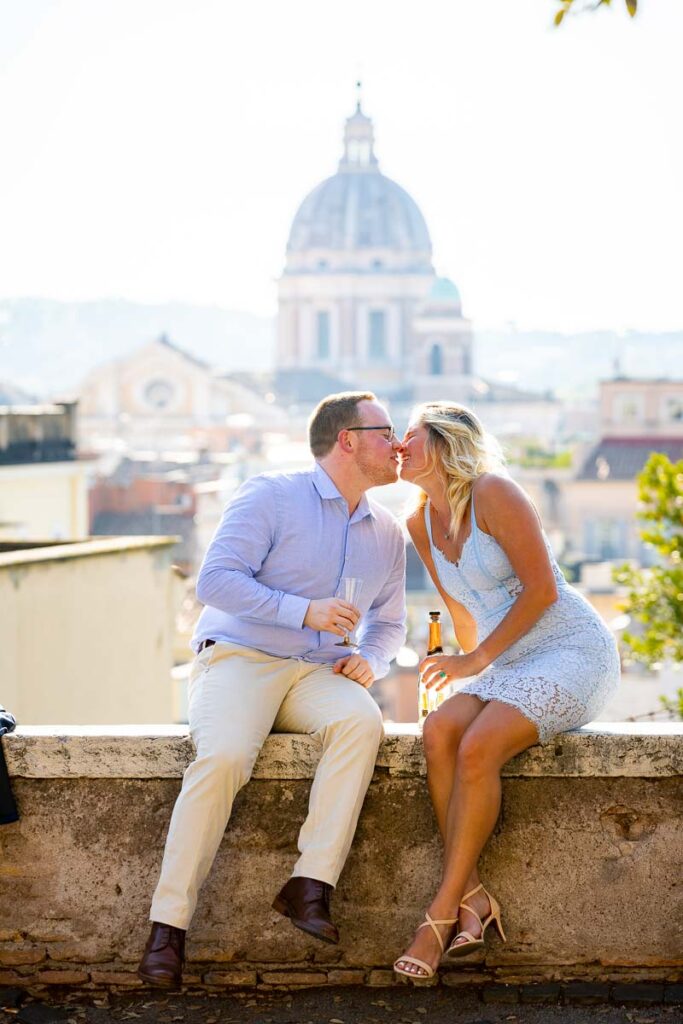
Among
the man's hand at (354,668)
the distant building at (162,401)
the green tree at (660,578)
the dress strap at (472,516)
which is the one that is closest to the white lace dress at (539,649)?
the dress strap at (472,516)

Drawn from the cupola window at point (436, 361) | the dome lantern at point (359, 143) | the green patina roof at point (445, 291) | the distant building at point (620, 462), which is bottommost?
the distant building at point (620, 462)

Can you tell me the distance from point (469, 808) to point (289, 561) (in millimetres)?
730

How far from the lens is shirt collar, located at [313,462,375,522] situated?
152 inches

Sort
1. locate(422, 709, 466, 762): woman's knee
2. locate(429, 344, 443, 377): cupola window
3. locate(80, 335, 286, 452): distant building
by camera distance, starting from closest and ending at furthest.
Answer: locate(422, 709, 466, 762): woman's knee
locate(80, 335, 286, 452): distant building
locate(429, 344, 443, 377): cupola window

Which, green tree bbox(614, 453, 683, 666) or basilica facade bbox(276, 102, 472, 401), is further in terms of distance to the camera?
basilica facade bbox(276, 102, 472, 401)

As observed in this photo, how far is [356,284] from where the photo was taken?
103 m

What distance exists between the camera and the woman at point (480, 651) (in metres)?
3.45

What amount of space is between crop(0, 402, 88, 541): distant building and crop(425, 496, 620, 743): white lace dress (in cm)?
1944

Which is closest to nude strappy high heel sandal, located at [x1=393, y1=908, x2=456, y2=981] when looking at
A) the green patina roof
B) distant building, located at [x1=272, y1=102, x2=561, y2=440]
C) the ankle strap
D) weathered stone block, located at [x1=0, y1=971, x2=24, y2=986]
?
the ankle strap

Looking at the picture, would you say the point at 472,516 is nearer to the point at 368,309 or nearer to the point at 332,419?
the point at 332,419

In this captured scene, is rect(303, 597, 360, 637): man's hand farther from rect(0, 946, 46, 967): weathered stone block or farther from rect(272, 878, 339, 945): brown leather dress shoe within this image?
rect(0, 946, 46, 967): weathered stone block

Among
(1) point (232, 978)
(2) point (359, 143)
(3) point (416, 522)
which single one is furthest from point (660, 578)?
(2) point (359, 143)

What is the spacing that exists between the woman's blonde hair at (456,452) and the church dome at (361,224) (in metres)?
102

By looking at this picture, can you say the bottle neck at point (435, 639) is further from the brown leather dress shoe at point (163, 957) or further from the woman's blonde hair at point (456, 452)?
the brown leather dress shoe at point (163, 957)
